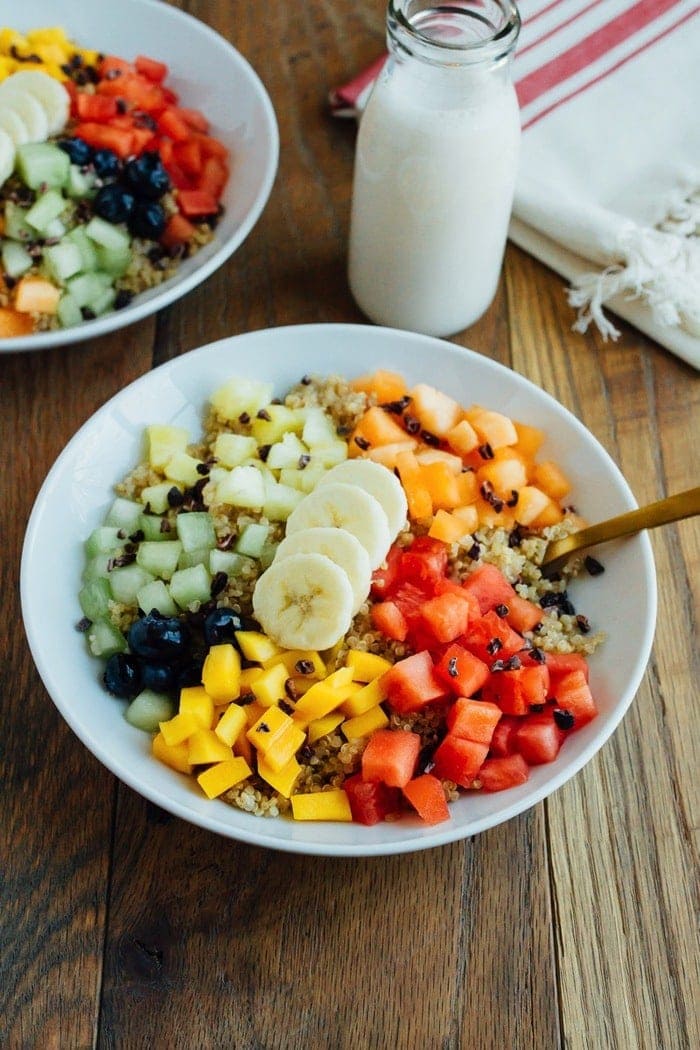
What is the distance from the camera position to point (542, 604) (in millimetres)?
1397

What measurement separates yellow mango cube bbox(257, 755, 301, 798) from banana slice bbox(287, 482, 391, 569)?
269 millimetres

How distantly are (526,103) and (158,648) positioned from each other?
128 centimetres

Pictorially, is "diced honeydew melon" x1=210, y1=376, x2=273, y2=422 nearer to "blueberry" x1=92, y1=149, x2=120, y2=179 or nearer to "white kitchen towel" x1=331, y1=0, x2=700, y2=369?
"blueberry" x1=92, y1=149, x2=120, y2=179

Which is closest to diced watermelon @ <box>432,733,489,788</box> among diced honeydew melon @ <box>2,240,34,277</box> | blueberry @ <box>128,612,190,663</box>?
blueberry @ <box>128,612,190,663</box>

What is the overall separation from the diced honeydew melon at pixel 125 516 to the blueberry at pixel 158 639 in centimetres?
19

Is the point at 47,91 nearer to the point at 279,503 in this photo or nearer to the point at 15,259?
the point at 15,259

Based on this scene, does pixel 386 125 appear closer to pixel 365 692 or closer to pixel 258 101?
pixel 258 101

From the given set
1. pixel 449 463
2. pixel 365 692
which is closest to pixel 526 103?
pixel 449 463

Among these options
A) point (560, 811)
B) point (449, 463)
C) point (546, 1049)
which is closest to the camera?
point (546, 1049)

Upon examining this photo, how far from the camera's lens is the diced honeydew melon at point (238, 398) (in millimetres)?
1506

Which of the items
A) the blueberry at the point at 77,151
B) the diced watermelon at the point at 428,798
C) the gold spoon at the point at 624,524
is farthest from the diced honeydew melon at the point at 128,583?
the blueberry at the point at 77,151

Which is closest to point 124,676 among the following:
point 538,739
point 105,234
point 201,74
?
point 538,739

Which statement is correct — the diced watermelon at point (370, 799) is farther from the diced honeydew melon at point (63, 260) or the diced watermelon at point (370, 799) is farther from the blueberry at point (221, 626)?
the diced honeydew melon at point (63, 260)

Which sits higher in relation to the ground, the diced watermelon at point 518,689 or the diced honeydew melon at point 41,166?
the diced honeydew melon at point 41,166
